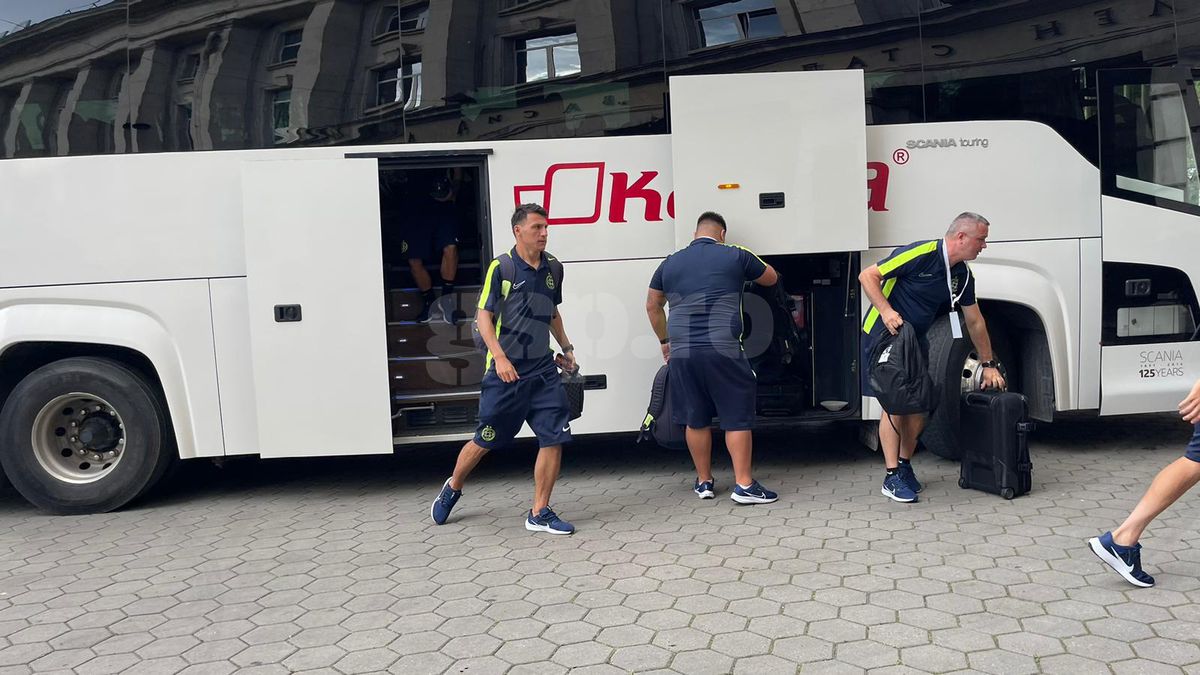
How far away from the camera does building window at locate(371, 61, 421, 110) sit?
18.8 ft

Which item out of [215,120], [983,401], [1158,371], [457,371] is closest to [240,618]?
[457,371]

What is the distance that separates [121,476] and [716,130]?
4.33 meters

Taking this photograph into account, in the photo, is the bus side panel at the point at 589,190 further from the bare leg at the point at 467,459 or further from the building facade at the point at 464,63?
the bare leg at the point at 467,459

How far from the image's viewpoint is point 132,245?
5.68m

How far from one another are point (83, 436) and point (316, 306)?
1765mm

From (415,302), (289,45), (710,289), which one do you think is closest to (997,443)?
(710,289)

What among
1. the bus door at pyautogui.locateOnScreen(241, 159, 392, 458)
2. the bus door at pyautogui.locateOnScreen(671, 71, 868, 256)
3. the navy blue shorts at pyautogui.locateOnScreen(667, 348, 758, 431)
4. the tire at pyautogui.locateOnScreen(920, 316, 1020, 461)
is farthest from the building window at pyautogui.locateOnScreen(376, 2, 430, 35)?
the tire at pyautogui.locateOnScreen(920, 316, 1020, 461)

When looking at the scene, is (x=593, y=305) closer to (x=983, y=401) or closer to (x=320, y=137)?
(x=320, y=137)

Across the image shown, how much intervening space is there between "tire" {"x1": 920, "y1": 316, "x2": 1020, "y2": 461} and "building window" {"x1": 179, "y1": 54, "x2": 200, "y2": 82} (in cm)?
497

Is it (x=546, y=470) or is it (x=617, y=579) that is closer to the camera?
(x=617, y=579)

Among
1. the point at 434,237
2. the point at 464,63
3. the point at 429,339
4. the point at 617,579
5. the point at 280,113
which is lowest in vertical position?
the point at 617,579

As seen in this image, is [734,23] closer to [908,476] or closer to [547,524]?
[908,476]

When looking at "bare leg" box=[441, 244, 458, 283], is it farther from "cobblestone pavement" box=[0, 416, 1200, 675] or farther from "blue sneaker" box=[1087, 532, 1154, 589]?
"blue sneaker" box=[1087, 532, 1154, 589]

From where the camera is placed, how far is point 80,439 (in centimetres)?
591
